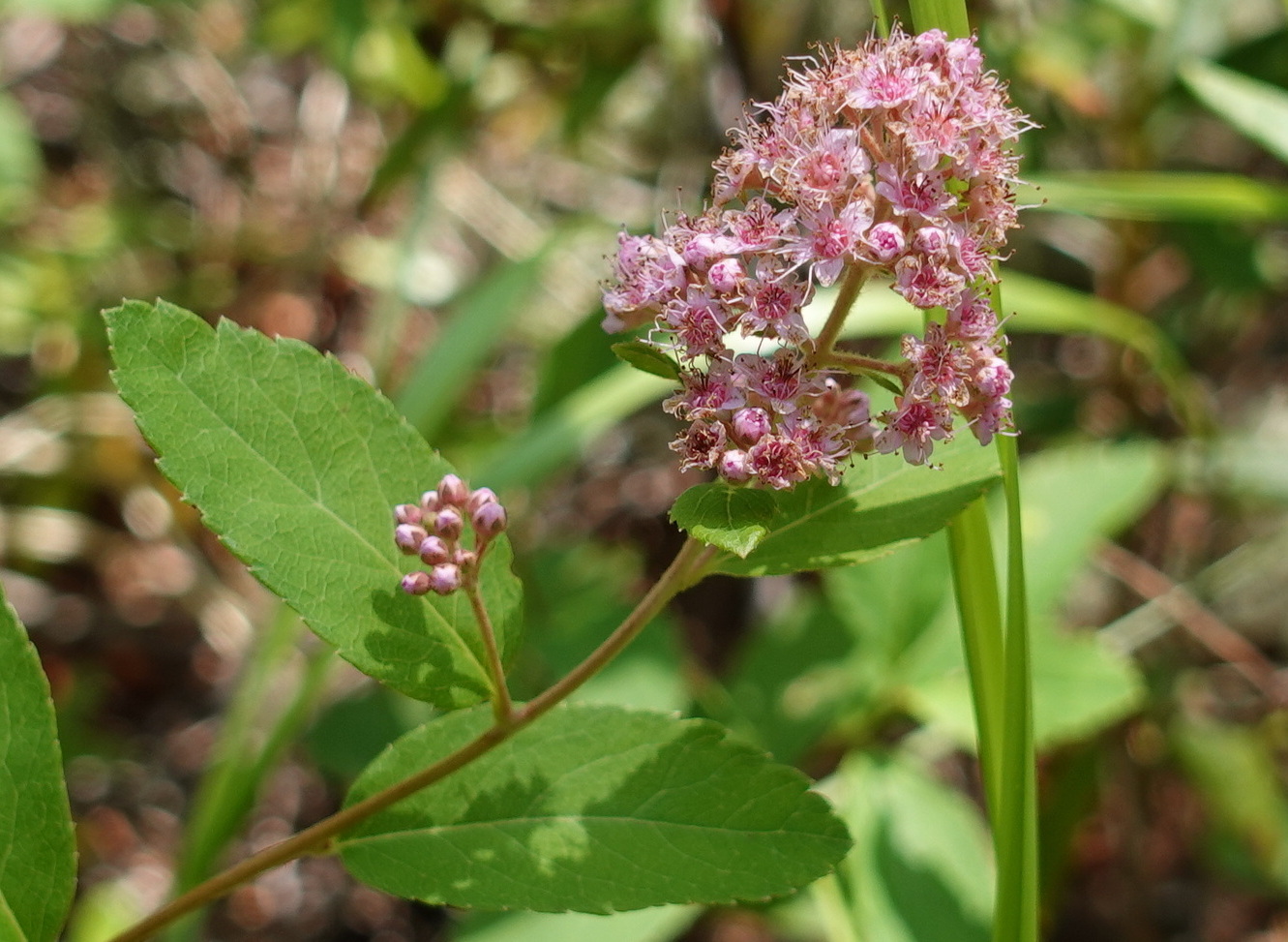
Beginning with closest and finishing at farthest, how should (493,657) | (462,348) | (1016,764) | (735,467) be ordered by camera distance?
(735,467) → (493,657) → (1016,764) → (462,348)

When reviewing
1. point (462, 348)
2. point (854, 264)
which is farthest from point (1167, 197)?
point (462, 348)

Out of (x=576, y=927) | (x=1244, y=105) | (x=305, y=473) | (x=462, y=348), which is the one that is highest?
(x=1244, y=105)

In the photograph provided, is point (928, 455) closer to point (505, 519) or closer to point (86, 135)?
point (505, 519)

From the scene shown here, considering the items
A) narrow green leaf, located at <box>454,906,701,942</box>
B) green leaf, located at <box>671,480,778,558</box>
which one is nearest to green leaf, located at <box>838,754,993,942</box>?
narrow green leaf, located at <box>454,906,701,942</box>

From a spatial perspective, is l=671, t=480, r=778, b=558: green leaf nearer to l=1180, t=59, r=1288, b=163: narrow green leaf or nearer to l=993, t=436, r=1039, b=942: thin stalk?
l=993, t=436, r=1039, b=942: thin stalk

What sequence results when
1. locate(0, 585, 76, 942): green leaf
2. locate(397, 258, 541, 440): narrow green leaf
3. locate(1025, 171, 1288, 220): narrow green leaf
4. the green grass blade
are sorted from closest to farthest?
locate(0, 585, 76, 942): green leaf
the green grass blade
locate(1025, 171, 1288, 220): narrow green leaf
locate(397, 258, 541, 440): narrow green leaf

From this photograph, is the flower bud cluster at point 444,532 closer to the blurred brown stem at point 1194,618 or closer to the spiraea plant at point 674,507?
the spiraea plant at point 674,507

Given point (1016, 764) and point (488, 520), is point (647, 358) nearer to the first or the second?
point (488, 520)
